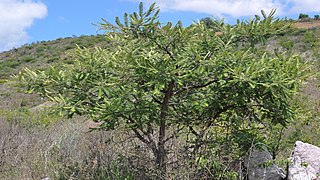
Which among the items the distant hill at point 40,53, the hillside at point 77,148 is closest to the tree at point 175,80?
the hillside at point 77,148

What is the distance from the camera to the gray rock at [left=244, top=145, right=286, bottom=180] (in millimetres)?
5171

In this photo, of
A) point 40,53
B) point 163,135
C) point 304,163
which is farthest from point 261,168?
point 40,53

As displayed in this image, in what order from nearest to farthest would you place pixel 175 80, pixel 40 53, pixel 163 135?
pixel 175 80
pixel 163 135
pixel 40 53

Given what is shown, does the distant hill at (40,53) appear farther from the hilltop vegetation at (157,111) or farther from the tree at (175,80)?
the tree at (175,80)

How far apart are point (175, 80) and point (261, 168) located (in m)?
1.71

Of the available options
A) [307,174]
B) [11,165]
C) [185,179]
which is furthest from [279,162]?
[11,165]

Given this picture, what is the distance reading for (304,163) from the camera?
4840mm

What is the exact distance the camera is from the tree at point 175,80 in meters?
4.38

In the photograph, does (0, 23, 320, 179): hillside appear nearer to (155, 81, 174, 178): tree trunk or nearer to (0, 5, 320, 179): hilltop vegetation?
(0, 5, 320, 179): hilltop vegetation

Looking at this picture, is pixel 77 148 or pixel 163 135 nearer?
pixel 163 135

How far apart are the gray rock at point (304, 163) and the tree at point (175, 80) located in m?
0.47

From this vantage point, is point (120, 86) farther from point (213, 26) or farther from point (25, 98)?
point (25, 98)

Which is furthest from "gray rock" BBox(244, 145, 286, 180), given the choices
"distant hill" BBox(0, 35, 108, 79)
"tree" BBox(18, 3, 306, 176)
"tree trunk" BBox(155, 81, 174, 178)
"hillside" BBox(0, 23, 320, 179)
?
"distant hill" BBox(0, 35, 108, 79)

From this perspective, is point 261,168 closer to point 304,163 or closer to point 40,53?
point 304,163
